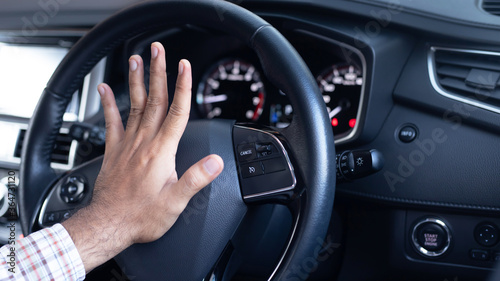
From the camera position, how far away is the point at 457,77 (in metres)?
1.05

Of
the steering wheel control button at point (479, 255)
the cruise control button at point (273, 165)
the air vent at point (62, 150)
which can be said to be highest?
the cruise control button at point (273, 165)

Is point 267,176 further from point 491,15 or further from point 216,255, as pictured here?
point 491,15

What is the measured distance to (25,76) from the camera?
4.85 feet

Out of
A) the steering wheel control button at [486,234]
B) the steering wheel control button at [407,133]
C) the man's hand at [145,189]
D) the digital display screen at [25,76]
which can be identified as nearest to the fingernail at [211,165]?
the man's hand at [145,189]

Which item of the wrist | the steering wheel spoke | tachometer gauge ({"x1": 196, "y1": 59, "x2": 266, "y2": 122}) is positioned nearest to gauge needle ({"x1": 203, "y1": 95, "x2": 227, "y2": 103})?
tachometer gauge ({"x1": 196, "y1": 59, "x2": 266, "y2": 122})

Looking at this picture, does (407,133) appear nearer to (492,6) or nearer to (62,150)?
(492,6)

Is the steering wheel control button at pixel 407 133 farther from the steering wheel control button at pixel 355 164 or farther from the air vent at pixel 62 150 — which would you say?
the air vent at pixel 62 150

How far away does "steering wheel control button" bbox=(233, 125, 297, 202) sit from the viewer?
0.79 metres

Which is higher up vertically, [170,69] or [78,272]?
[170,69]

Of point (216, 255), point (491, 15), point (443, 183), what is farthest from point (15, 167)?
point (491, 15)

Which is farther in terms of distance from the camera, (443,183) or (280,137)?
(443,183)

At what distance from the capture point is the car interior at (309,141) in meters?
0.81

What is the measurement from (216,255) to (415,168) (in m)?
0.51

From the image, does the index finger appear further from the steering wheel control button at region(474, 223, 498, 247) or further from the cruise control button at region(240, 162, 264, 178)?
the steering wheel control button at region(474, 223, 498, 247)
